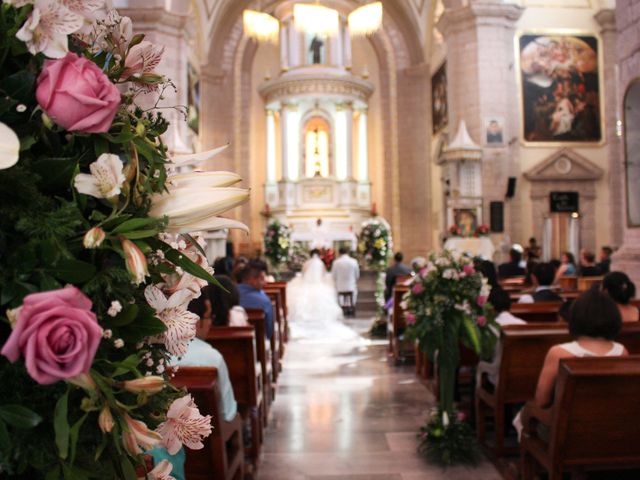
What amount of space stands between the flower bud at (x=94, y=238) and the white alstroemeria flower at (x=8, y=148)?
0.12 m

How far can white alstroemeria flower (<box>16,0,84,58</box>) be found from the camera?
87 cm

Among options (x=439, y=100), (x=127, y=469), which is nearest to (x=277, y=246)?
(x=439, y=100)

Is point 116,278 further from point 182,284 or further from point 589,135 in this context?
point 589,135

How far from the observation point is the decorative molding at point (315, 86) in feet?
73.2

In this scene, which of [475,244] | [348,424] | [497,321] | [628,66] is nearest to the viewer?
[497,321]

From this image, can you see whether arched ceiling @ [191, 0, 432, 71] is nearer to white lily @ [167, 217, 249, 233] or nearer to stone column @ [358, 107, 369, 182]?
stone column @ [358, 107, 369, 182]

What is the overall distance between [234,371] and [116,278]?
12.0ft

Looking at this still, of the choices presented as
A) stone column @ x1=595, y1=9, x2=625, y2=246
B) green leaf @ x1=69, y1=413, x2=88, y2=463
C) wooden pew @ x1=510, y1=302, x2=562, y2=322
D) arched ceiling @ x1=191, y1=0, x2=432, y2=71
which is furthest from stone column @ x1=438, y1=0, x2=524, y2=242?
green leaf @ x1=69, y1=413, x2=88, y2=463

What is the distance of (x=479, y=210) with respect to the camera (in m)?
14.7

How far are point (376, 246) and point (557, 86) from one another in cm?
572

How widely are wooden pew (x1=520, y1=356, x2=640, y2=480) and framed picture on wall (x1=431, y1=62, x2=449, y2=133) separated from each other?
49.7 ft

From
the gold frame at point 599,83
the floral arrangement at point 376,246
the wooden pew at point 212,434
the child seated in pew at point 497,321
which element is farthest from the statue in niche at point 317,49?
the wooden pew at point 212,434

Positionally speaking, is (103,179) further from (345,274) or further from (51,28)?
(345,274)

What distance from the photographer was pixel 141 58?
1103mm
